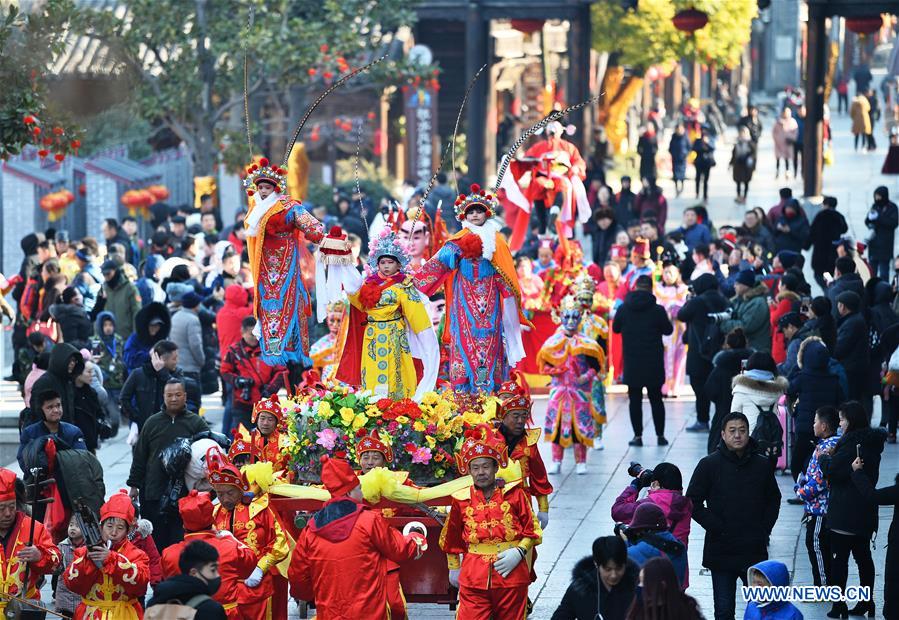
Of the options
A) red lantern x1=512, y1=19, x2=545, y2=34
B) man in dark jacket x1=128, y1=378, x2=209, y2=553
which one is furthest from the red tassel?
red lantern x1=512, y1=19, x2=545, y2=34

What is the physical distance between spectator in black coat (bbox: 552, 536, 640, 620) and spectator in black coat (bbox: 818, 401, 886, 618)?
276 centimetres

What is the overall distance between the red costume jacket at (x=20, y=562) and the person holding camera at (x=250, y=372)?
489 centimetres

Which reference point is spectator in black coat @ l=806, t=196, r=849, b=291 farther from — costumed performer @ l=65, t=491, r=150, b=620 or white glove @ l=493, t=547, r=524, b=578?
costumed performer @ l=65, t=491, r=150, b=620

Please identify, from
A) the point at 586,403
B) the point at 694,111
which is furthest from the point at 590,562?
the point at 694,111

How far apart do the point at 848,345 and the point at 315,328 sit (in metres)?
6.19

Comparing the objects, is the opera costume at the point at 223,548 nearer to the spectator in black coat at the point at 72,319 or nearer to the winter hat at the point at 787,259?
the spectator in black coat at the point at 72,319

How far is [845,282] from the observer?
55.2 feet

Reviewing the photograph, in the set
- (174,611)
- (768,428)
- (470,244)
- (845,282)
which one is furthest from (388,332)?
(845,282)

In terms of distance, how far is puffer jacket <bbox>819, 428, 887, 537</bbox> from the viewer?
11008 millimetres

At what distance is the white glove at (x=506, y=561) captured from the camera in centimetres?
1002

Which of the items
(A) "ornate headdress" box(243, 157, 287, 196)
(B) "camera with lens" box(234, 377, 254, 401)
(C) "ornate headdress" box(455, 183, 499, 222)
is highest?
(A) "ornate headdress" box(243, 157, 287, 196)

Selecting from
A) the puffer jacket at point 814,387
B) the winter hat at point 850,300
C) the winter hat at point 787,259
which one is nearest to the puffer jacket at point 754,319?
the winter hat at point 850,300

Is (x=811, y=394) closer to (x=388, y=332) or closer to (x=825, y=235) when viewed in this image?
(x=388, y=332)

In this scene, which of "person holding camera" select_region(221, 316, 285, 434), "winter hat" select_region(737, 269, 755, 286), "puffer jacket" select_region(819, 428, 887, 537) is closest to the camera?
"puffer jacket" select_region(819, 428, 887, 537)
